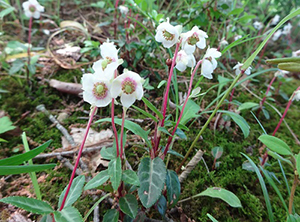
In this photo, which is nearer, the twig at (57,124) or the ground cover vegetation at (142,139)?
the ground cover vegetation at (142,139)

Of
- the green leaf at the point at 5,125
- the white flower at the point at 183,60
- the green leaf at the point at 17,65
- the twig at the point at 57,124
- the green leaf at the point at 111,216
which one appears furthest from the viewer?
the green leaf at the point at 17,65

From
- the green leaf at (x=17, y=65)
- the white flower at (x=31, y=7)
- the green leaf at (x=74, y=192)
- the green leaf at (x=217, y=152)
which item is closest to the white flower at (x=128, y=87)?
the green leaf at (x=74, y=192)

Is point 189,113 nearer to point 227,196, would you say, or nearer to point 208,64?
point 208,64

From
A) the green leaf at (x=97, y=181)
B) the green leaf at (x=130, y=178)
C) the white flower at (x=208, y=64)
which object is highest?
the white flower at (x=208, y=64)

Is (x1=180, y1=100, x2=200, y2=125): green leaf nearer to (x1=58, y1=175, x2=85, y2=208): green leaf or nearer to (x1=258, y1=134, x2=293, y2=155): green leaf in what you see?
(x1=258, y1=134, x2=293, y2=155): green leaf

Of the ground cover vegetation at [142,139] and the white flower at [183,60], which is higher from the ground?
the white flower at [183,60]

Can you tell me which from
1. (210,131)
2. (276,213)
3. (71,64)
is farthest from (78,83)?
(276,213)

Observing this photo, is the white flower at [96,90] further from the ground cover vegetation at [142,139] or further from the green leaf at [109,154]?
the green leaf at [109,154]

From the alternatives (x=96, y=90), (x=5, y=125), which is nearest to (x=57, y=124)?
(x=5, y=125)
